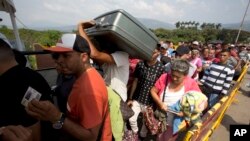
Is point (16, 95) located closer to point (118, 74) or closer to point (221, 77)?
point (118, 74)

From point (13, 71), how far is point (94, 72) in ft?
2.02

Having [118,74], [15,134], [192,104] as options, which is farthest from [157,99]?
[15,134]

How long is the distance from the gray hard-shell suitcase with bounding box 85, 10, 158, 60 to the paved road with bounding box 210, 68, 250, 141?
143 inches

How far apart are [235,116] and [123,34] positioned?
234 inches

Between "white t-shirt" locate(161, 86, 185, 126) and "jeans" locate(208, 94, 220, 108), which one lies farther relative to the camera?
"jeans" locate(208, 94, 220, 108)

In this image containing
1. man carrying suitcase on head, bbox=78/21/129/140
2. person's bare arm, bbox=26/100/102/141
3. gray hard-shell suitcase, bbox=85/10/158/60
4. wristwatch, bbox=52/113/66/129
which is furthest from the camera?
man carrying suitcase on head, bbox=78/21/129/140

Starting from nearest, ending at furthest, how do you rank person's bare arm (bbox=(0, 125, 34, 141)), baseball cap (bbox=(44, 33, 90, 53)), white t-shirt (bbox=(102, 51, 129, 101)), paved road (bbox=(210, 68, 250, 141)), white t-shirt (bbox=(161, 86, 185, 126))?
person's bare arm (bbox=(0, 125, 34, 141)), baseball cap (bbox=(44, 33, 90, 53)), white t-shirt (bbox=(102, 51, 129, 101)), white t-shirt (bbox=(161, 86, 185, 126)), paved road (bbox=(210, 68, 250, 141))

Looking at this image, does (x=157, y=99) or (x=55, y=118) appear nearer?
(x=55, y=118)

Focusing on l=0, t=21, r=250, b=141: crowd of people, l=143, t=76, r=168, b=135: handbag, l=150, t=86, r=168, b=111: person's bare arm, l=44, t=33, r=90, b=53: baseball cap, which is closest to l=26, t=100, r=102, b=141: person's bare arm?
l=0, t=21, r=250, b=141: crowd of people

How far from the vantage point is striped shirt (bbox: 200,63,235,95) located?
5.68 meters

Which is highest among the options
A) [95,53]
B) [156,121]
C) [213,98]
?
[95,53]

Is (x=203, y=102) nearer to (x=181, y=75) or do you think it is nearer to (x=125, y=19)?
(x=181, y=75)

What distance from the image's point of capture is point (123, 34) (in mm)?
2662

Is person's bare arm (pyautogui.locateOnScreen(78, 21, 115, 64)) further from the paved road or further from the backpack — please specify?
the paved road
